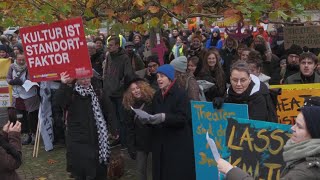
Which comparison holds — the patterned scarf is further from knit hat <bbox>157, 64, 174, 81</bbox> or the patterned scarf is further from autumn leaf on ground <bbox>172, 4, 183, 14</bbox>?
autumn leaf on ground <bbox>172, 4, 183, 14</bbox>

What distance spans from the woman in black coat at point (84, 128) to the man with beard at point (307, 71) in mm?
2667

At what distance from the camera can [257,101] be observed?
4.44 meters

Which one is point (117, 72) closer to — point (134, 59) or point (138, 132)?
point (134, 59)

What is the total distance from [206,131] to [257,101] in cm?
68

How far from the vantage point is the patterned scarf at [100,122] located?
549 cm

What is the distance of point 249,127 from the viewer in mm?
3838

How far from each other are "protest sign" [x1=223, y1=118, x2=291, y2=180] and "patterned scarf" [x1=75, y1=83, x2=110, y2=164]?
2.20 meters

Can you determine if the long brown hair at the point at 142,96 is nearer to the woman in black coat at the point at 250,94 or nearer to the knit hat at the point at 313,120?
the woman in black coat at the point at 250,94

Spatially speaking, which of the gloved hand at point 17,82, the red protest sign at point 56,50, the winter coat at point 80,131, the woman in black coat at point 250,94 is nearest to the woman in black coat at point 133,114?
the winter coat at point 80,131

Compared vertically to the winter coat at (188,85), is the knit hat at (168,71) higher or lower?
higher

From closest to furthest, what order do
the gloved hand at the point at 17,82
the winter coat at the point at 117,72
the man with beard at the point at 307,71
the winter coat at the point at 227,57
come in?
1. the man with beard at the point at 307,71
2. the winter coat at the point at 117,72
3. the gloved hand at the point at 17,82
4. the winter coat at the point at 227,57

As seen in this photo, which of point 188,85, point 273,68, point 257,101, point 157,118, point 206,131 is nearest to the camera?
point 257,101

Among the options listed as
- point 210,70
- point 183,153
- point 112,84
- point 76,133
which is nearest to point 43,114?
point 112,84

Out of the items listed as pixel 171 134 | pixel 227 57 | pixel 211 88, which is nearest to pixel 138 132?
pixel 171 134
